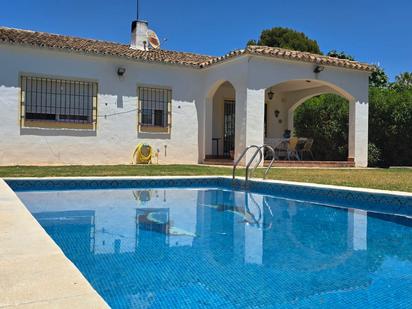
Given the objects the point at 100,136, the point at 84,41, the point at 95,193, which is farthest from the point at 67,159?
the point at 95,193

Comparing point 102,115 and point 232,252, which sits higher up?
point 102,115

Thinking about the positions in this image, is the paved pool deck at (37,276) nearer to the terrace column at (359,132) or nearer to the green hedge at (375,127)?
the terrace column at (359,132)

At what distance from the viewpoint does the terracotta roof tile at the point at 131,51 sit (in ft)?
45.6

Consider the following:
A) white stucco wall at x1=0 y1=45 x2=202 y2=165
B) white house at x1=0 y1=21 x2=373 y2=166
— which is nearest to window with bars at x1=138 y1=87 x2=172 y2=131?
white house at x1=0 y1=21 x2=373 y2=166

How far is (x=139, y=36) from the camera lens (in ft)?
56.4

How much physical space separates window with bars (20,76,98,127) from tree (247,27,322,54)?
2216 centimetres

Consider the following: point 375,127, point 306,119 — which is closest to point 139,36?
point 306,119

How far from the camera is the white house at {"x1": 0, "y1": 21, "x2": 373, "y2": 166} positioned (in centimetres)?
1379

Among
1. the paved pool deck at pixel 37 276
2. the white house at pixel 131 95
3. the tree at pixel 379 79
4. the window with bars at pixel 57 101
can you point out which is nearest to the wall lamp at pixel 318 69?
the white house at pixel 131 95

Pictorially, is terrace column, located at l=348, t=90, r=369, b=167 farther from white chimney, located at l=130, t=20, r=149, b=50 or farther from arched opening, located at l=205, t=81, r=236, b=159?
white chimney, located at l=130, t=20, r=149, b=50

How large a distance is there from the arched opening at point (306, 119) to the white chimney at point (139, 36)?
5403 millimetres

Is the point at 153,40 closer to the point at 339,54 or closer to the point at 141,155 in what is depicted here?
the point at 141,155

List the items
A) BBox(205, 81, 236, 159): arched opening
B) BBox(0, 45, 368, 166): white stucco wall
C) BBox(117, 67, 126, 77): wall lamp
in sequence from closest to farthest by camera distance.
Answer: BBox(0, 45, 368, 166): white stucco wall
BBox(117, 67, 126, 77): wall lamp
BBox(205, 81, 236, 159): arched opening

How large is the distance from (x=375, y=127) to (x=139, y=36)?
9.89 meters
